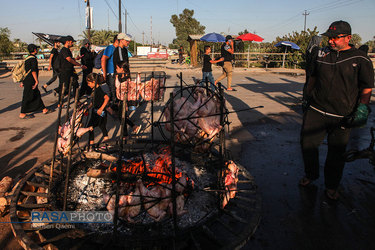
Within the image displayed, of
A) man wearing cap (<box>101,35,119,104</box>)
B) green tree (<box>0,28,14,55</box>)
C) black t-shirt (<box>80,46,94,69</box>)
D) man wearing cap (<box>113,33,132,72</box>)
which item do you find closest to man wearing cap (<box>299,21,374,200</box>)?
man wearing cap (<box>113,33,132,72</box>)

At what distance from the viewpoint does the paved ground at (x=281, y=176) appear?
305 centimetres

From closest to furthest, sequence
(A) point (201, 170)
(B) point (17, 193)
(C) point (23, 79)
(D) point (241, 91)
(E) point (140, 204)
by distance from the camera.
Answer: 1. (E) point (140, 204)
2. (B) point (17, 193)
3. (A) point (201, 170)
4. (C) point (23, 79)
5. (D) point (241, 91)

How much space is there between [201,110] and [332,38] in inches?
80.8


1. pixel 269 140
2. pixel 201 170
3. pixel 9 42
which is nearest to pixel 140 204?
pixel 201 170

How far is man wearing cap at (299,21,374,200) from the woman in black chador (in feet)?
24.0

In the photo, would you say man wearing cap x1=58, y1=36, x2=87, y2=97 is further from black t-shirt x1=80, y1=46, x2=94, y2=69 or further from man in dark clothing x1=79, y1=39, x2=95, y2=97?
black t-shirt x1=80, y1=46, x2=94, y2=69

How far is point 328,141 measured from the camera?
3.76m

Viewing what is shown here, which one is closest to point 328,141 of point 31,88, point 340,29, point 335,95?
point 335,95

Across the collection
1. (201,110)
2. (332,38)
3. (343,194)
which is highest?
(332,38)

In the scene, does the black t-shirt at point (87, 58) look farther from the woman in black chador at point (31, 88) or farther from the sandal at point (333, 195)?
the sandal at point (333, 195)

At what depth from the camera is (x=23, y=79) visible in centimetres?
751

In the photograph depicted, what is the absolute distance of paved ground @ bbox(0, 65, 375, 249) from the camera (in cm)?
305

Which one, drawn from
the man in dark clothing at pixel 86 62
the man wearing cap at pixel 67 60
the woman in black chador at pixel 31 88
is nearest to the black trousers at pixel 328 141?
the man wearing cap at pixel 67 60

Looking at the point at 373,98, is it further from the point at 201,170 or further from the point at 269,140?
the point at 201,170
